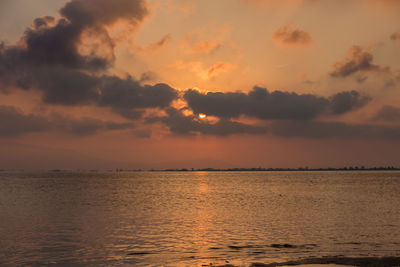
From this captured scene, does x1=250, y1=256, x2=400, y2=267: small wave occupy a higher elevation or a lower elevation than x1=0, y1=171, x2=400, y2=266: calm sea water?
higher

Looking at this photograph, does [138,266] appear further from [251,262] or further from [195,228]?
[195,228]

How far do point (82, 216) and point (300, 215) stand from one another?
31947 mm

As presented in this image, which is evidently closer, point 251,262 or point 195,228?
point 251,262

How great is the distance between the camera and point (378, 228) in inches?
1700

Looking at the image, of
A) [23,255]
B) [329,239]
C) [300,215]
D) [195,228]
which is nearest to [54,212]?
[195,228]

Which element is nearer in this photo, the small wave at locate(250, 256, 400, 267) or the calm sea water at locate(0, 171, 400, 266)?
the small wave at locate(250, 256, 400, 267)

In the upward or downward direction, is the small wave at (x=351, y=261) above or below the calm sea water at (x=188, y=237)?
above

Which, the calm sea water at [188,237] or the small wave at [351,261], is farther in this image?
the calm sea water at [188,237]

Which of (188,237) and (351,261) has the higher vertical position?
(351,261)

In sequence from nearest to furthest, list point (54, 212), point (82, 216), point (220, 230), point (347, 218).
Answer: point (220, 230), point (347, 218), point (82, 216), point (54, 212)

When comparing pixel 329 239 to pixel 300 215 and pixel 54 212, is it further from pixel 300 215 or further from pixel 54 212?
pixel 54 212

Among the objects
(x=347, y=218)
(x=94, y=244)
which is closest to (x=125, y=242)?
(x=94, y=244)

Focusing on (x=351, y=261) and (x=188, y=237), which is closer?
(x=351, y=261)

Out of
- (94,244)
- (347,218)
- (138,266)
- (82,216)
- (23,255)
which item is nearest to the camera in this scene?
(138,266)
